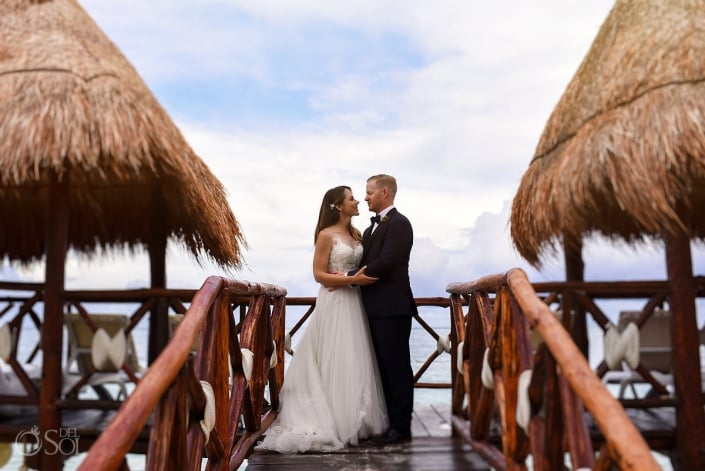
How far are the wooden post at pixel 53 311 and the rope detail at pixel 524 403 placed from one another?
9.86 ft

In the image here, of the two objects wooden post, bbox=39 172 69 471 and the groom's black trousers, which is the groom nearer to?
the groom's black trousers

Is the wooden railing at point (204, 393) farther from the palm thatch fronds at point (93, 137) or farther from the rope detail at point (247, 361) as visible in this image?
the palm thatch fronds at point (93, 137)

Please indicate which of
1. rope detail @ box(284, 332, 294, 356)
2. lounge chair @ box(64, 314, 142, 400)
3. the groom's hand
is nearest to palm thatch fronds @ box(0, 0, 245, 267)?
lounge chair @ box(64, 314, 142, 400)

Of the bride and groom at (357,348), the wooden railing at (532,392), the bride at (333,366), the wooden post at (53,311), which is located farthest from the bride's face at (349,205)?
the wooden post at (53,311)

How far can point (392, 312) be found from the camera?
186 inches

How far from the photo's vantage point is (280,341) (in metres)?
5.87

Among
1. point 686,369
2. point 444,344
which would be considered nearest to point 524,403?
point 686,369

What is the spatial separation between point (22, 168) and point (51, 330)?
110 cm

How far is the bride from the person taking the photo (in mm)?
4570

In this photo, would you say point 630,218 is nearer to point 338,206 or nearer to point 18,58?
point 338,206

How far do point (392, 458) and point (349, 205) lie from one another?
2062 mm

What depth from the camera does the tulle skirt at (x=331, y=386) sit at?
4520 mm

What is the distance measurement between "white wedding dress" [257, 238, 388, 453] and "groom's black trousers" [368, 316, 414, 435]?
0.49 feet

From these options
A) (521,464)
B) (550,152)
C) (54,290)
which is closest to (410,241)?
(550,152)
